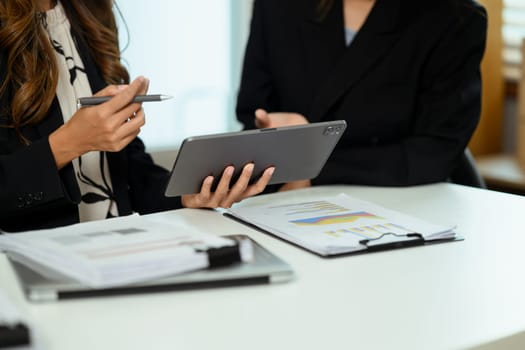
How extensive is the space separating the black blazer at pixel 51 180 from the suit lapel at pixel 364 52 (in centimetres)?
51

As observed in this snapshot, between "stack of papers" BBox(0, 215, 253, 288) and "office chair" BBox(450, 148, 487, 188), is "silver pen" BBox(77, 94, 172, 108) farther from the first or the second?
"office chair" BBox(450, 148, 487, 188)

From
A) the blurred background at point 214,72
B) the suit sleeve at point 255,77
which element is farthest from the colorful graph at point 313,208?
the blurred background at point 214,72

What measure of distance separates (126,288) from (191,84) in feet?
7.29

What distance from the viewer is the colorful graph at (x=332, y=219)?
1414 mm

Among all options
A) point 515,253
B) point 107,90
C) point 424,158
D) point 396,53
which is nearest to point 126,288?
point 107,90

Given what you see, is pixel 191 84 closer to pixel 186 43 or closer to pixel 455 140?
pixel 186 43

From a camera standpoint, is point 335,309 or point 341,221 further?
point 341,221

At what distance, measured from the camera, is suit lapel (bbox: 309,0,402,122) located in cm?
207

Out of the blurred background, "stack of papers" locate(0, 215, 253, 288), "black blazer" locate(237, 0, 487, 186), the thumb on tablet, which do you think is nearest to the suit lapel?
"black blazer" locate(237, 0, 487, 186)

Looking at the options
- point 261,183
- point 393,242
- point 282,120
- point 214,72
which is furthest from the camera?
point 214,72

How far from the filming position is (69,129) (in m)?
1.46

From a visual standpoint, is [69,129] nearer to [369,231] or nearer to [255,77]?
[369,231]

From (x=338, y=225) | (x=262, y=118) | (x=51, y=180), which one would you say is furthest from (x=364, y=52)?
(x=51, y=180)

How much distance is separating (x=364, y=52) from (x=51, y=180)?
36.9 inches
